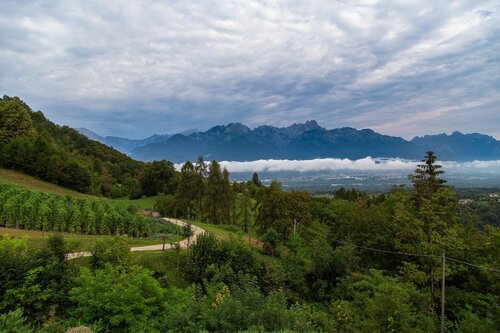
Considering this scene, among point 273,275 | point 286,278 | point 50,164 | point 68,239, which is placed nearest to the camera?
point 68,239

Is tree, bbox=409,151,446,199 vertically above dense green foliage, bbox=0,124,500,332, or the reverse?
tree, bbox=409,151,446,199

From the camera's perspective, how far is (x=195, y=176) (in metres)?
46.4

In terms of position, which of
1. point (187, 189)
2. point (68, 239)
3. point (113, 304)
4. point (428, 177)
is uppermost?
point (428, 177)

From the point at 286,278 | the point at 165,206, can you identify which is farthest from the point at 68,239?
the point at 165,206

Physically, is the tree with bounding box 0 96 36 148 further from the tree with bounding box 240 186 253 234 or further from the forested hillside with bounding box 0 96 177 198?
the tree with bounding box 240 186 253 234

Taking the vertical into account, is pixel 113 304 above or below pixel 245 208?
above

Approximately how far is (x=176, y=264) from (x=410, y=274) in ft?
50.9

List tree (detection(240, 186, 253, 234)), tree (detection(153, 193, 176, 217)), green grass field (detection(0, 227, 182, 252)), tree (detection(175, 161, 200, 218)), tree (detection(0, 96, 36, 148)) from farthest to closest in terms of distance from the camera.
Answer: tree (detection(0, 96, 36, 148)) → tree (detection(240, 186, 253, 234)) → tree (detection(153, 193, 176, 217)) → tree (detection(175, 161, 200, 218)) → green grass field (detection(0, 227, 182, 252))

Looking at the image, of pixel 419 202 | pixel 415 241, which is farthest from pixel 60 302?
pixel 419 202

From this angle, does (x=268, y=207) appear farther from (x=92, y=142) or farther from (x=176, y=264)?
(x=92, y=142)

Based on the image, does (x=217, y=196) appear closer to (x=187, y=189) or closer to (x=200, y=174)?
(x=200, y=174)

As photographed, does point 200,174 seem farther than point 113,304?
Yes

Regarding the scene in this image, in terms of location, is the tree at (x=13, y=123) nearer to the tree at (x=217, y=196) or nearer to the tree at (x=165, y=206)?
the tree at (x=165, y=206)

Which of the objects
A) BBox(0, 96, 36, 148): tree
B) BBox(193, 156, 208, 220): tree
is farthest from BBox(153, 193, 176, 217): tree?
BBox(0, 96, 36, 148): tree
